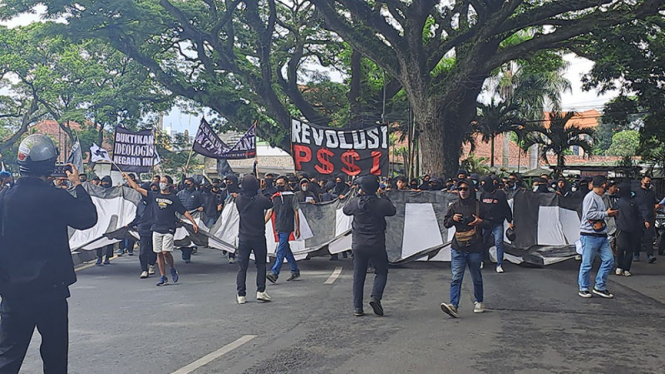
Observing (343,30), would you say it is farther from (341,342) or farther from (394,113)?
(341,342)

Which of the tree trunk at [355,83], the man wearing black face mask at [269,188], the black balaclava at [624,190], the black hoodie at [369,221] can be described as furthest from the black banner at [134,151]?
the black balaclava at [624,190]

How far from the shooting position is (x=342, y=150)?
42.5 feet

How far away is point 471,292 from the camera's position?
980 centimetres

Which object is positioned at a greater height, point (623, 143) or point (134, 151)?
point (623, 143)

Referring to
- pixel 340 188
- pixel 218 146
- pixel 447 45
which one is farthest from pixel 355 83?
pixel 340 188

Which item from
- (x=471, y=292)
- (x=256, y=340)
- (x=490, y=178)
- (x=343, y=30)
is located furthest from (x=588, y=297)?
(x=343, y=30)

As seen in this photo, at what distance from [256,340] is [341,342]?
91cm

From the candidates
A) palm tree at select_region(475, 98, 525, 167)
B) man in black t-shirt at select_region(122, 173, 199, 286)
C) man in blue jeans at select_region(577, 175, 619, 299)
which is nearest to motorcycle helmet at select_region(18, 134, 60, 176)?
man in black t-shirt at select_region(122, 173, 199, 286)

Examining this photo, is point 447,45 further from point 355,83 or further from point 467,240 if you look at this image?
point 467,240

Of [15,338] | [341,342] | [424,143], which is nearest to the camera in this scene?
[15,338]

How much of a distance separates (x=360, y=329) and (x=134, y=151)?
12.1 meters

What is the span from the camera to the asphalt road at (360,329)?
593 cm

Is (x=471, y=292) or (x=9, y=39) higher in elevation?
(x=9, y=39)

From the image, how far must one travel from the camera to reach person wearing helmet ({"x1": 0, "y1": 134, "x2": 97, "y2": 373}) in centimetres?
411
